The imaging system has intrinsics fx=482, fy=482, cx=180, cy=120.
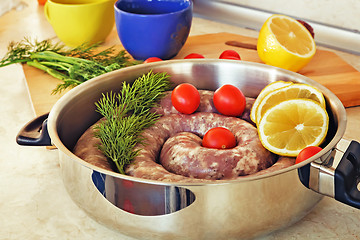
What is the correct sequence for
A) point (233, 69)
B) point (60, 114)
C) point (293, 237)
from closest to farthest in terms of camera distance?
point (293, 237) < point (60, 114) < point (233, 69)

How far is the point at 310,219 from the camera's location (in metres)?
0.96

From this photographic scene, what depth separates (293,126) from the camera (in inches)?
40.3

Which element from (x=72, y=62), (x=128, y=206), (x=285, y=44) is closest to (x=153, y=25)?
(x=72, y=62)

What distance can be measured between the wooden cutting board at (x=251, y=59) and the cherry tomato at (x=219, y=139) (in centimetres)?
51

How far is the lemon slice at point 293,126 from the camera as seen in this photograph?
39.3 inches

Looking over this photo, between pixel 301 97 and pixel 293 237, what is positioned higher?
pixel 301 97

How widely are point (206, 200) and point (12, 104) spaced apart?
0.93 m

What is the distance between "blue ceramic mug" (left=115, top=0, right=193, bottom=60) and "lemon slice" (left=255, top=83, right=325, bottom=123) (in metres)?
0.54

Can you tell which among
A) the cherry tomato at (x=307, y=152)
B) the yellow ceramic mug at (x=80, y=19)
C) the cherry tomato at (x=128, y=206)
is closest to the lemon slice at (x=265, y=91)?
the cherry tomato at (x=307, y=152)

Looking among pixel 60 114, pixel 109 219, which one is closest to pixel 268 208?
pixel 109 219

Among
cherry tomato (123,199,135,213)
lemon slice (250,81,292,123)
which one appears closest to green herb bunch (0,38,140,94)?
lemon slice (250,81,292,123)

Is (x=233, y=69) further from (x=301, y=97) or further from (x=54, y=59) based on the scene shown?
(x=54, y=59)

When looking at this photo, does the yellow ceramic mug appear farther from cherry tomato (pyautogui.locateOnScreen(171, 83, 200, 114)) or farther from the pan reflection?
the pan reflection

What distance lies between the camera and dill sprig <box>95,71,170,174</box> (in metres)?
1.00
